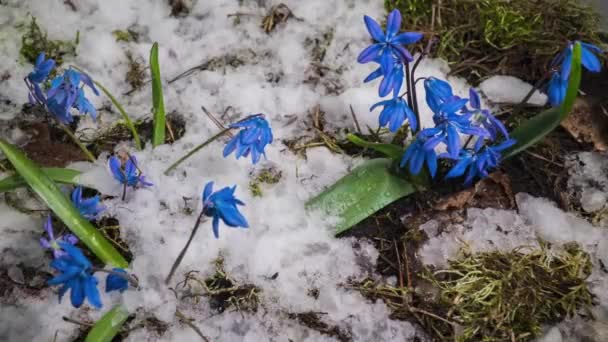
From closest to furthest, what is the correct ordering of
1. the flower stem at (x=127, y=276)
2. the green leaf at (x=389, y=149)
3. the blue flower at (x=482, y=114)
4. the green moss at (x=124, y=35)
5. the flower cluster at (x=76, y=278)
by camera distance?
the flower cluster at (x=76, y=278) → the flower stem at (x=127, y=276) → the blue flower at (x=482, y=114) → the green leaf at (x=389, y=149) → the green moss at (x=124, y=35)

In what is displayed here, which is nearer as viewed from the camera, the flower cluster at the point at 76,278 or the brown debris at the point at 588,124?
the flower cluster at the point at 76,278

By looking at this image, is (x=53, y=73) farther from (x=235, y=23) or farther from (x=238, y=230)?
(x=238, y=230)

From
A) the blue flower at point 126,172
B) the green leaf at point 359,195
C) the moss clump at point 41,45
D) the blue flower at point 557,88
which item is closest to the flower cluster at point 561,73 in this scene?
the blue flower at point 557,88

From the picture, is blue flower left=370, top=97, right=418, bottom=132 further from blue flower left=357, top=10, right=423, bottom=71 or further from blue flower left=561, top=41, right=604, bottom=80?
blue flower left=561, top=41, right=604, bottom=80

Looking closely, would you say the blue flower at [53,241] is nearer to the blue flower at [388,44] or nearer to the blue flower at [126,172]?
the blue flower at [126,172]

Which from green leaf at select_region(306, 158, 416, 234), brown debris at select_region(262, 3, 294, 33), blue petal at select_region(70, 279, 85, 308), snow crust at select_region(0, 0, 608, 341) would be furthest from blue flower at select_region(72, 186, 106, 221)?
brown debris at select_region(262, 3, 294, 33)

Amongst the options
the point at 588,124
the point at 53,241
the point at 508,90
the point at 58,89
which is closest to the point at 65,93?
the point at 58,89

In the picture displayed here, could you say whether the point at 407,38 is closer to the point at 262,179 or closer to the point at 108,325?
the point at 262,179
